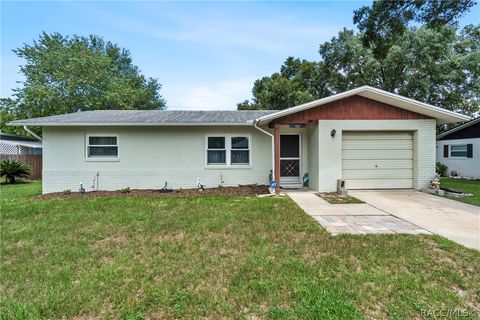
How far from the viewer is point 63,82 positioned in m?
→ 23.1

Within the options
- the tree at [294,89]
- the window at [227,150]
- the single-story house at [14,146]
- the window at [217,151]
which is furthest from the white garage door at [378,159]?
the single-story house at [14,146]

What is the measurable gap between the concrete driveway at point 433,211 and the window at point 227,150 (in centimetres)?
429

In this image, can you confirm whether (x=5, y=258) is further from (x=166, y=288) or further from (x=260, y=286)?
(x=260, y=286)

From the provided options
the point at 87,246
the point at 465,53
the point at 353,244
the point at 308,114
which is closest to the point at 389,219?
the point at 353,244

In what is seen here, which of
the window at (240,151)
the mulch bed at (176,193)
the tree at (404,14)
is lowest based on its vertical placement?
the mulch bed at (176,193)

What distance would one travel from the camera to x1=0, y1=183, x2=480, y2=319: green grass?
2.59 meters

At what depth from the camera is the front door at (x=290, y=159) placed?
10.4 meters

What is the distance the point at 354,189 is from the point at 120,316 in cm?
884

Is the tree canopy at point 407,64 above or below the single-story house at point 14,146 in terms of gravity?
above

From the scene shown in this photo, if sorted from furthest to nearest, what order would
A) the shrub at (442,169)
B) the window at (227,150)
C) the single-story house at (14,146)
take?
1. the single-story house at (14,146)
2. the shrub at (442,169)
3. the window at (227,150)

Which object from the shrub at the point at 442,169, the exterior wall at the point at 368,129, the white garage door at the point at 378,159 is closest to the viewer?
the exterior wall at the point at 368,129

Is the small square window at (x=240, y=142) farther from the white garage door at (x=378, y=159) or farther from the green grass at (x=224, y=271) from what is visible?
the green grass at (x=224, y=271)

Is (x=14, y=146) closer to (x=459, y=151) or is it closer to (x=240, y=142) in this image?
(x=240, y=142)

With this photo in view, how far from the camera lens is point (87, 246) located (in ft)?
13.7
